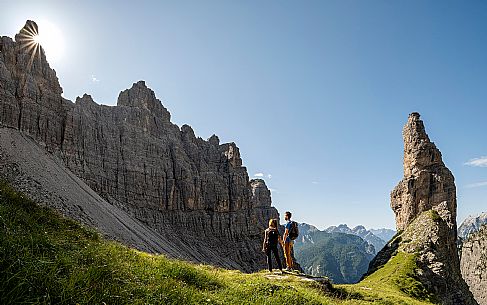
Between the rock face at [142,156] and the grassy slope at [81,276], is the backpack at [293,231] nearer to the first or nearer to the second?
the grassy slope at [81,276]

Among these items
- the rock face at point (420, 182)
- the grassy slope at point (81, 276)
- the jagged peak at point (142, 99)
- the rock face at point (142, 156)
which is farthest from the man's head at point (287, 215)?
the jagged peak at point (142, 99)

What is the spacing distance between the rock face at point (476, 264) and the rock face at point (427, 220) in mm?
51319

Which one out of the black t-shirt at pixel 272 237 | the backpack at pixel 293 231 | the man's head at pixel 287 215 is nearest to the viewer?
the black t-shirt at pixel 272 237

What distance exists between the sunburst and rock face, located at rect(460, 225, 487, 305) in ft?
515

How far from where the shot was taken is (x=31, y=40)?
100 metres

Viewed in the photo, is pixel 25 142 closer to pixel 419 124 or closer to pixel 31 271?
pixel 31 271

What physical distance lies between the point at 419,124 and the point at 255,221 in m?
→ 79.6

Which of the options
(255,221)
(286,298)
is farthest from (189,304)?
(255,221)

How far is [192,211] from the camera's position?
128 meters

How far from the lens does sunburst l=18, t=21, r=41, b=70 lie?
96031 mm

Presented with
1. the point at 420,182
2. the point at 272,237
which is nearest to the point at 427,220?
the point at 420,182

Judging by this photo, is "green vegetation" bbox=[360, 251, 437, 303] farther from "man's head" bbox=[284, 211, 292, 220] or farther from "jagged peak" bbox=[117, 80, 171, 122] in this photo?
"jagged peak" bbox=[117, 80, 171, 122]

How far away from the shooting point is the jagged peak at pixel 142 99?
136500 mm

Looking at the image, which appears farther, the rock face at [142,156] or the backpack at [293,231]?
the rock face at [142,156]
